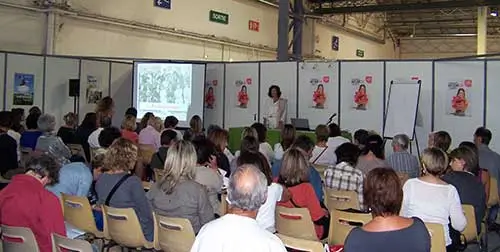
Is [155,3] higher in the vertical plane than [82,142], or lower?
higher

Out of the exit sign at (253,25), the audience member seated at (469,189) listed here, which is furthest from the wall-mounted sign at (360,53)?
the audience member seated at (469,189)

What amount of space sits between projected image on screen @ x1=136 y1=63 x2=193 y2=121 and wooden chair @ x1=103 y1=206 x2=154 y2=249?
27.5 feet

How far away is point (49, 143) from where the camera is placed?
6461 millimetres

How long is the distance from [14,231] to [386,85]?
9.02 metres

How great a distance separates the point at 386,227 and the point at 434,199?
4.76 feet

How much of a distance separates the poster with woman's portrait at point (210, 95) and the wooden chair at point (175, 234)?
9527 millimetres

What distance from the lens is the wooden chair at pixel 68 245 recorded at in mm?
2996

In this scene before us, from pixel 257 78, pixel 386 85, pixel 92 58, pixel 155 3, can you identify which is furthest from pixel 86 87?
pixel 386 85

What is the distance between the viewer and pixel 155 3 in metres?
13.7

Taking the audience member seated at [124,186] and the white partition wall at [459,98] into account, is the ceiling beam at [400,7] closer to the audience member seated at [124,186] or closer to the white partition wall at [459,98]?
the white partition wall at [459,98]

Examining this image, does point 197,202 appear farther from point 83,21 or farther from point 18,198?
point 83,21

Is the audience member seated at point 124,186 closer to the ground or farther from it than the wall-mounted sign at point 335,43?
closer to the ground

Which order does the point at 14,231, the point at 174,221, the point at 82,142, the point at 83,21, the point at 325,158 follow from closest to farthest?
1. the point at 14,231
2. the point at 174,221
3. the point at 325,158
4. the point at 82,142
5. the point at 83,21

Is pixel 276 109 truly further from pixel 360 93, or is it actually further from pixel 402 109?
pixel 402 109
